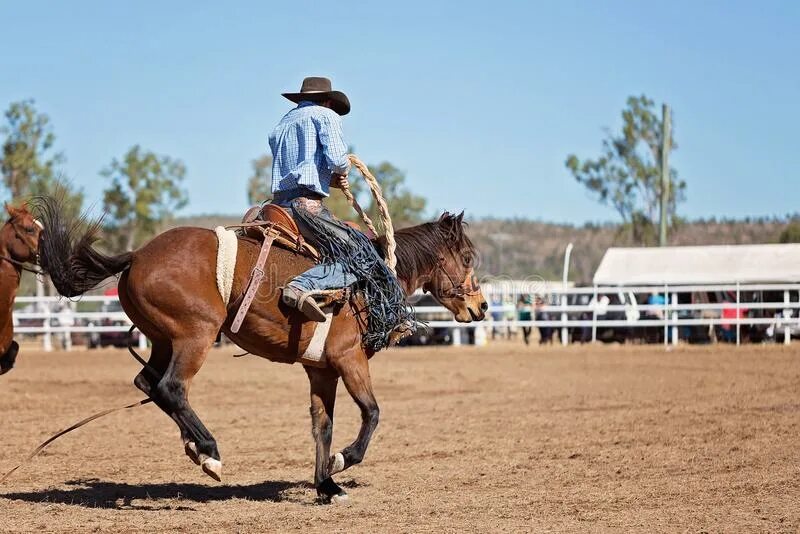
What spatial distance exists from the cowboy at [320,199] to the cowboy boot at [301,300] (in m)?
0.12

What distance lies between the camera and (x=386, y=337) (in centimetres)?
736

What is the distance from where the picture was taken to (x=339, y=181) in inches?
301

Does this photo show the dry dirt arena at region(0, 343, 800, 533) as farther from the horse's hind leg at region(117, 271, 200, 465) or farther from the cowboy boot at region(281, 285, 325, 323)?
the cowboy boot at region(281, 285, 325, 323)

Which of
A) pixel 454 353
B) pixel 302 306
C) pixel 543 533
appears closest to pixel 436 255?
pixel 302 306

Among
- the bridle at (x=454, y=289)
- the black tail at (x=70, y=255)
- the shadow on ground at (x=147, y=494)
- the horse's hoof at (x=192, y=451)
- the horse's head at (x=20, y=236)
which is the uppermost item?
the horse's head at (x=20, y=236)

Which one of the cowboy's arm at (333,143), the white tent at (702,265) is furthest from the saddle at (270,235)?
the white tent at (702,265)

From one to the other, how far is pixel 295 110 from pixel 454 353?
17964mm

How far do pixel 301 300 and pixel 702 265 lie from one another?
86.0 feet

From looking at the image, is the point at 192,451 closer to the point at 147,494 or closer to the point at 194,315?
the point at 194,315

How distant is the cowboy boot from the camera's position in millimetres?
6820

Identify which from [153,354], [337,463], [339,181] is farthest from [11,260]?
[337,463]

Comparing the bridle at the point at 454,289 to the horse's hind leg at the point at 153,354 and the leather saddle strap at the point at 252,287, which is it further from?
the horse's hind leg at the point at 153,354

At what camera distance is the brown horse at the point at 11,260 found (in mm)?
9156

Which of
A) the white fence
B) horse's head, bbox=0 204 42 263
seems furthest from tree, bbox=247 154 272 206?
horse's head, bbox=0 204 42 263
